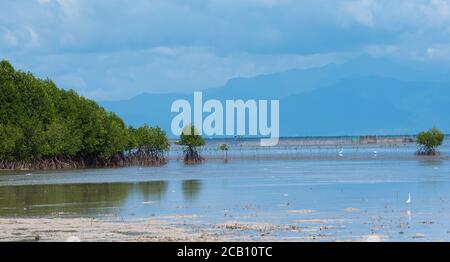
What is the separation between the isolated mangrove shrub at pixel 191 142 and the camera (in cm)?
11511

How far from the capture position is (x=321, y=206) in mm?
34844

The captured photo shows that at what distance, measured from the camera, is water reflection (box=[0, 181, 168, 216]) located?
35.2m

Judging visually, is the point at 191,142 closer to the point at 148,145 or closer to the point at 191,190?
the point at 148,145

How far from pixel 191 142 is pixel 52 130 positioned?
2762 centimetres

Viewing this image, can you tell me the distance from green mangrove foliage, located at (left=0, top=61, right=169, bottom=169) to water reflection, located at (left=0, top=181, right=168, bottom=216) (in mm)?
35607

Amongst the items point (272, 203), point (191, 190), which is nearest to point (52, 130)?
point (191, 190)

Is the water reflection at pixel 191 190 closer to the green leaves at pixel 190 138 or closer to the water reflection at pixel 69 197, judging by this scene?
the water reflection at pixel 69 197

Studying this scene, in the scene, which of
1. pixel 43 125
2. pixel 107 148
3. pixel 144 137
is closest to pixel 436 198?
pixel 43 125

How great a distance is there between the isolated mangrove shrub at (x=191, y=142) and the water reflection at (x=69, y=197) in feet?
196

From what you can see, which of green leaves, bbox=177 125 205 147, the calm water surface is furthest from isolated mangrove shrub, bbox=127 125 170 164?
the calm water surface

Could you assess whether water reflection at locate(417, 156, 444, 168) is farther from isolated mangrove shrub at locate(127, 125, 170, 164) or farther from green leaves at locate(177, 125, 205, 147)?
isolated mangrove shrub at locate(127, 125, 170, 164)

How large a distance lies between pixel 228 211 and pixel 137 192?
44.6 feet

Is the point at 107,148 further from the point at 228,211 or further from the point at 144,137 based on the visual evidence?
the point at 228,211

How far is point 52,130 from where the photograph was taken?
90625 millimetres
